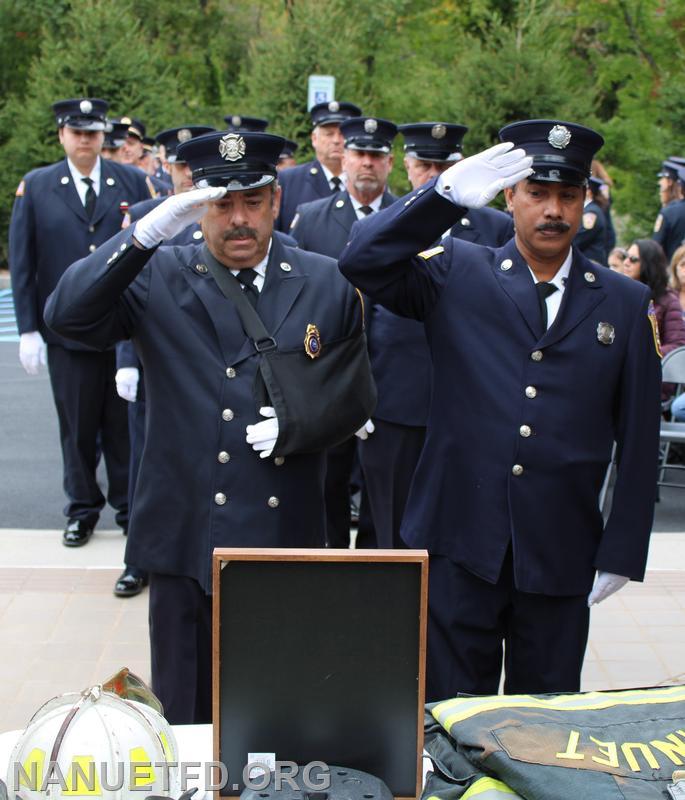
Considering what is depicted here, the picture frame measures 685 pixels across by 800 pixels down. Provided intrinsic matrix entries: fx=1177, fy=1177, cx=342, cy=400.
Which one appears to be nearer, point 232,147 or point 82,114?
point 232,147

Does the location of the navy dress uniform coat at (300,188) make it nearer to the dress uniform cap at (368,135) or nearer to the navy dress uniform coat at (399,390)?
the dress uniform cap at (368,135)

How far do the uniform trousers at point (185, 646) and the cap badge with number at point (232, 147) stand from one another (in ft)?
3.61

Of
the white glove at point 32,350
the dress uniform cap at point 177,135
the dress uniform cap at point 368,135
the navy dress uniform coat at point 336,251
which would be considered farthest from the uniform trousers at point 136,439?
the dress uniform cap at point 368,135

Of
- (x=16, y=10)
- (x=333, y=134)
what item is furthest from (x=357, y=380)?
(x=16, y=10)

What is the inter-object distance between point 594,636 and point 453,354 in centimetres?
Result: 236

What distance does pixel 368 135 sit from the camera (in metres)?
6.05

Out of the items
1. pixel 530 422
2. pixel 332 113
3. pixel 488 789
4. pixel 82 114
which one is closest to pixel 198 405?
pixel 530 422

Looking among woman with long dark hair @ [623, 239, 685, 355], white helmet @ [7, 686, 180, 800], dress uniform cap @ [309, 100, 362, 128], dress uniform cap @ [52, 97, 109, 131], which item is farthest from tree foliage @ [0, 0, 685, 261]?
white helmet @ [7, 686, 180, 800]

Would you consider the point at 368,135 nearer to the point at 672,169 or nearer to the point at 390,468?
the point at 390,468

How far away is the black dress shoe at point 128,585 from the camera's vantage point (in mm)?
5277

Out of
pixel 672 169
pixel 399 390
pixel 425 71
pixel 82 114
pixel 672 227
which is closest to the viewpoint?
pixel 399 390

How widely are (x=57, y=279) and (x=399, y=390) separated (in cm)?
216

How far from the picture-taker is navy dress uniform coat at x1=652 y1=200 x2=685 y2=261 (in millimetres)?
9992

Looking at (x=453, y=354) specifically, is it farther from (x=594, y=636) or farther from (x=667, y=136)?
(x=667, y=136)
